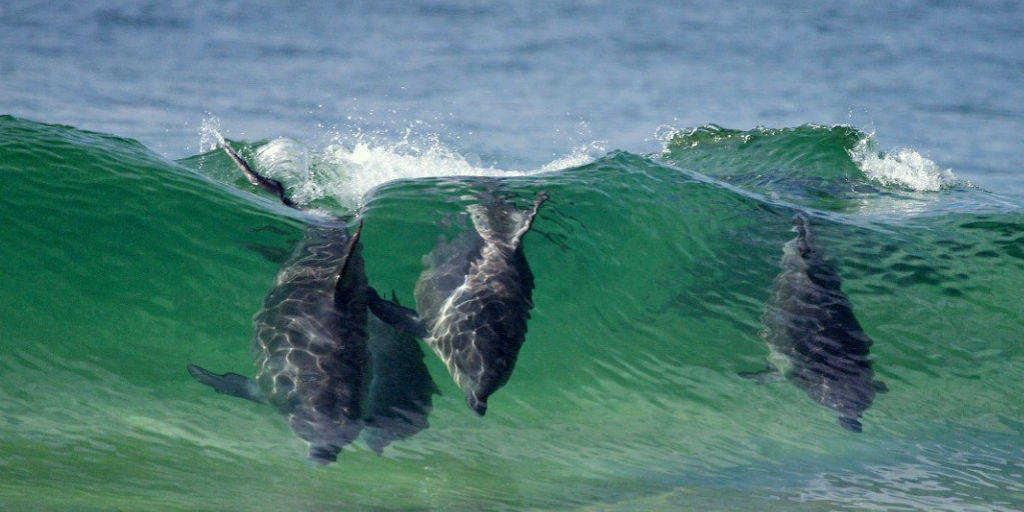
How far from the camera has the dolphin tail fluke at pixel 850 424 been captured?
27.3 ft

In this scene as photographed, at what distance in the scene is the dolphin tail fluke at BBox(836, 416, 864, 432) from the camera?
8328 millimetres

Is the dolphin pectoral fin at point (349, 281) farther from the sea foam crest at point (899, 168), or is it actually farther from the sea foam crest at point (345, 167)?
the sea foam crest at point (899, 168)

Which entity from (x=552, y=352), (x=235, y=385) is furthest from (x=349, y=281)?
(x=552, y=352)

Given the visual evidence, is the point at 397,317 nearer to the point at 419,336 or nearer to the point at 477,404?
the point at 419,336

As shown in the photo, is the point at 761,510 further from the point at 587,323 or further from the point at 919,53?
the point at 919,53

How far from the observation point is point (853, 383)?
29.0 ft

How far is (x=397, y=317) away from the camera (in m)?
8.26

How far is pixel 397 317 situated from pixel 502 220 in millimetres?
2198

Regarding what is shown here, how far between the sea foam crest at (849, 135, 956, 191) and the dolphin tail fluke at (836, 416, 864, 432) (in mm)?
8573

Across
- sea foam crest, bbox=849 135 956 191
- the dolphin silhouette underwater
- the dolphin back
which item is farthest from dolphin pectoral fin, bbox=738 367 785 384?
sea foam crest, bbox=849 135 956 191

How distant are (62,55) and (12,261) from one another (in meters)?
22.2

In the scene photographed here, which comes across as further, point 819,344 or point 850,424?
point 819,344

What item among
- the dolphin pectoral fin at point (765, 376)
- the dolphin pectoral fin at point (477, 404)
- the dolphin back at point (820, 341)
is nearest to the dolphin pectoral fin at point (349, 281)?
the dolphin pectoral fin at point (477, 404)

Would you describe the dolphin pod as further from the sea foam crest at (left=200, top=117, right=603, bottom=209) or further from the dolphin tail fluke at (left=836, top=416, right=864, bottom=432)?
the sea foam crest at (left=200, top=117, right=603, bottom=209)
